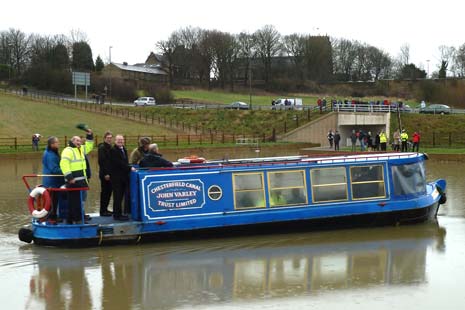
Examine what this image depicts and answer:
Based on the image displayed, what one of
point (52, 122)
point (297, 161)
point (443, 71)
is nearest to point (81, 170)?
point (297, 161)

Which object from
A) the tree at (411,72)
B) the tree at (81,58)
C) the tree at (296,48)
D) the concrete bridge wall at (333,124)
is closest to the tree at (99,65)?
the tree at (81,58)

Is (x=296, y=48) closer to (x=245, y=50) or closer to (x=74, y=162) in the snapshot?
(x=245, y=50)

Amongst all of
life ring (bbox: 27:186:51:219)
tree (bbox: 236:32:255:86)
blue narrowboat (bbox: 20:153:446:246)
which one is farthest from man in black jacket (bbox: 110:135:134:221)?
tree (bbox: 236:32:255:86)

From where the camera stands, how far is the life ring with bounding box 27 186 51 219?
1363 cm

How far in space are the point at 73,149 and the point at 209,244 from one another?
3.50m

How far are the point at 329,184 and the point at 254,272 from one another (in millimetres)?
4409

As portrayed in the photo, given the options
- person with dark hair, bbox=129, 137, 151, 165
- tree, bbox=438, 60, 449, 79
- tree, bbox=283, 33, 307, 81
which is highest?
tree, bbox=283, 33, 307, 81

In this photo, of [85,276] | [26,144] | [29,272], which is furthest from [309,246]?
[26,144]

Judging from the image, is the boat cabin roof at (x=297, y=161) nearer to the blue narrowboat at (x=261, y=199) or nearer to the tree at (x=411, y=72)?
the blue narrowboat at (x=261, y=199)

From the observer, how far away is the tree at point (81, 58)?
12438 centimetres

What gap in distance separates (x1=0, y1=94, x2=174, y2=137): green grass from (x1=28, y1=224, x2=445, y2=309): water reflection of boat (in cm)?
4755

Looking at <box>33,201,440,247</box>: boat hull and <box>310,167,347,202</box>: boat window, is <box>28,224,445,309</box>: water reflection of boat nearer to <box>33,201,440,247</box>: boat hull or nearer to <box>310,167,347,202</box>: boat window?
<box>33,201,440,247</box>: boat hull

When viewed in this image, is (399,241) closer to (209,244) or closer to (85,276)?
(209,244)

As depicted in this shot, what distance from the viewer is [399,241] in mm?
14281
